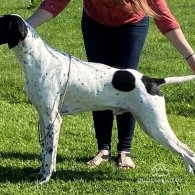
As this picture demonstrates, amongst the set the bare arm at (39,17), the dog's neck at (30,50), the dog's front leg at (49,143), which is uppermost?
the bare arm at (39,17)

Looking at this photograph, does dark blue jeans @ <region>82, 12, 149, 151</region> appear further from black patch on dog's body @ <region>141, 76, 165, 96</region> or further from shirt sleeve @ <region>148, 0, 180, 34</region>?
black patch on dog's body @ <region>141, 76, 165, 96</region>

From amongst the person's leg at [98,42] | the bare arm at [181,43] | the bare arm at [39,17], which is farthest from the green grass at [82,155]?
the bare arm at [39,17]

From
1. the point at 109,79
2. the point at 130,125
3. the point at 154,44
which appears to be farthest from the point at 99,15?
the point at 154,44

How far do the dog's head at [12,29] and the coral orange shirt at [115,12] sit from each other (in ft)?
2.14

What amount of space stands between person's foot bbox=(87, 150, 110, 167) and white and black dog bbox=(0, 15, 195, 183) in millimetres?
743

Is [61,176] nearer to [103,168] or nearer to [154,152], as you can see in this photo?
[103,168]

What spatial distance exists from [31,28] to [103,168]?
161 cm

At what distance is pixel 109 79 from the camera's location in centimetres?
502

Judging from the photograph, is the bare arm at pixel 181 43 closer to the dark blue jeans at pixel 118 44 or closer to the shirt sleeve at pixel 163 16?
the shirt sleeve at pixel 163 16

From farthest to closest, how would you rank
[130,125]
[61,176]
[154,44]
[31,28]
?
[154,44] < [130,125] < [61,176] < [31,28]

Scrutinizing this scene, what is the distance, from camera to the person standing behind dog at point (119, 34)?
516 centimetres

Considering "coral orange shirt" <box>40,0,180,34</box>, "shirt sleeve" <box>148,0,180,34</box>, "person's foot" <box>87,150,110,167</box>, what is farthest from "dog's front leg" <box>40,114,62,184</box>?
A: "shirt sleeve" <box>148,0,180,34</box>

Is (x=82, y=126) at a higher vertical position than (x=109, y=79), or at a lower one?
lower

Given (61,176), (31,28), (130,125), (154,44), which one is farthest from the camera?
(154,44)
